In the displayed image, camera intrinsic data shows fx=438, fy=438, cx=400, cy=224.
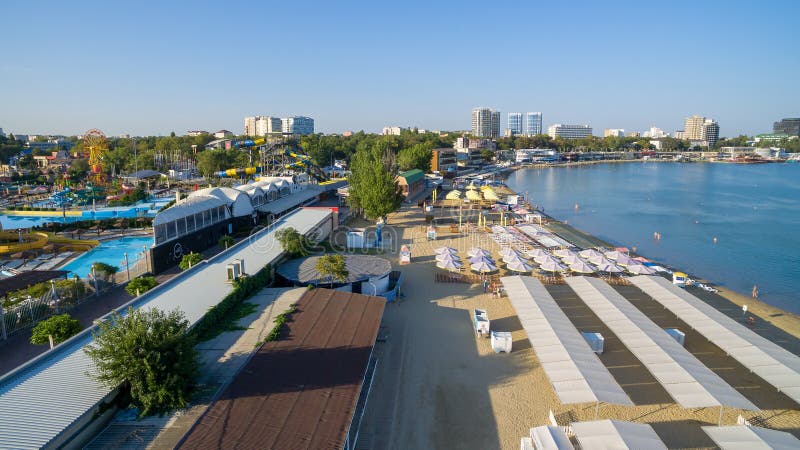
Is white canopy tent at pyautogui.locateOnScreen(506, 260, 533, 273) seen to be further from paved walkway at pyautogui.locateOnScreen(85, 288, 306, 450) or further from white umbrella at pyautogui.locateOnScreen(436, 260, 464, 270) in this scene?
paved walkway at pyautogui.locateOnScreen(85, 288, 306, 450)

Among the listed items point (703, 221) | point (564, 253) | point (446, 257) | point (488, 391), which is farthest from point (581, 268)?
point (703, 221)

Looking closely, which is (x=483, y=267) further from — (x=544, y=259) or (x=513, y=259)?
(x=544, y=259)

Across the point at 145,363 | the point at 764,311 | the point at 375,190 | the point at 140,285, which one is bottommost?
the point at 764,311

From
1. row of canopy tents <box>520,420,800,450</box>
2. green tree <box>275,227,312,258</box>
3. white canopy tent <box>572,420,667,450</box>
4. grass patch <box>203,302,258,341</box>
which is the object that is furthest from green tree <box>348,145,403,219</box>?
white canopy tent <box>572,420,667,450</box>

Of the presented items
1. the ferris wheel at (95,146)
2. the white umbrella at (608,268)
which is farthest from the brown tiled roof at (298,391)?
the ferris wheel at (95,146)

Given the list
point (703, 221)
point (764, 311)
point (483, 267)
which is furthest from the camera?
point (703, 221)

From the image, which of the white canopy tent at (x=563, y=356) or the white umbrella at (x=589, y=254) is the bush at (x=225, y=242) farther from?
the white umbrella at (x=589, y=254)

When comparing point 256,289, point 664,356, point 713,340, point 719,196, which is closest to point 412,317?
point 256,289
